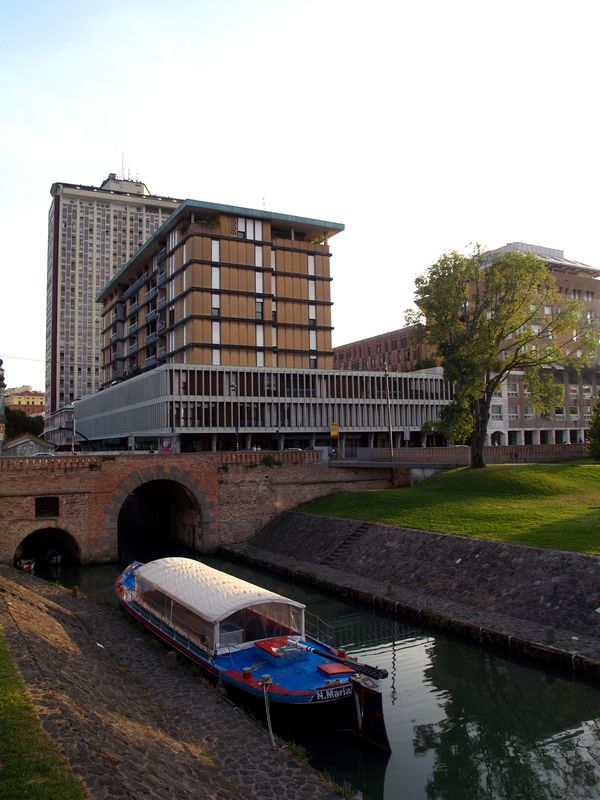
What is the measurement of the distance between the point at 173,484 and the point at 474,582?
28.5m

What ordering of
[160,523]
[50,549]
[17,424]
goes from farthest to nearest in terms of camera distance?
[17,424] → [160,523] → [50,549]

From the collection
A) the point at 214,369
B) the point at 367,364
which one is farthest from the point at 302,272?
the point at 367,364

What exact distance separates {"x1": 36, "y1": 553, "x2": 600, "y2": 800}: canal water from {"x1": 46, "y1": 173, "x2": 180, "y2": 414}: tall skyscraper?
153234mm

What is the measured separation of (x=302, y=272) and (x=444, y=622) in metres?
72.5

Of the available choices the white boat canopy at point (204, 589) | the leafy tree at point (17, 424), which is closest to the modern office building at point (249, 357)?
the white boat canopy at point (204, 589)

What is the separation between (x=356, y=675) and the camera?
58.5ft

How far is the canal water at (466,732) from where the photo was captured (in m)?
14.8

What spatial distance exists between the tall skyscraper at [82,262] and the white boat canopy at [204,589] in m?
148

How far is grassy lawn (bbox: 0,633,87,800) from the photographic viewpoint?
9.61 metres

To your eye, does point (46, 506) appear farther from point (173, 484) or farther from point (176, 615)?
point (176, 615)

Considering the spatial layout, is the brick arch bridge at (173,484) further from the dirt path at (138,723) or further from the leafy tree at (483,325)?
the dirt path at (138,723)

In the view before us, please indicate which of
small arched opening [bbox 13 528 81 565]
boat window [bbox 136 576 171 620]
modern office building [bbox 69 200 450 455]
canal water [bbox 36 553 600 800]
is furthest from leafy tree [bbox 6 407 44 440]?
canal water [bbox 36 553 600 800]

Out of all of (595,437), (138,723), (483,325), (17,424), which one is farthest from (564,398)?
(17,424)

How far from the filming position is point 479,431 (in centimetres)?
5075
